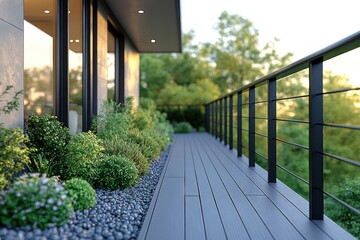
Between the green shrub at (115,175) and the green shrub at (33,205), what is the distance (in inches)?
50.4

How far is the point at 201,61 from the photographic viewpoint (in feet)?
87.3

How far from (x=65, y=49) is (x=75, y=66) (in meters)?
0.55

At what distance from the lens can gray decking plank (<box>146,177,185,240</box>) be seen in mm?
2275

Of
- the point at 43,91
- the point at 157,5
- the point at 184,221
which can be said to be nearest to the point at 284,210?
the point at 184,221

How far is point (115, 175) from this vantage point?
3.44 m

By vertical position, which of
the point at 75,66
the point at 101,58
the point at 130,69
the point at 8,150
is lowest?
the point at 8,150

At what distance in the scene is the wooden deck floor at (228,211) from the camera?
229 centimetres

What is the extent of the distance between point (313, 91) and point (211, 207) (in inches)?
42.2

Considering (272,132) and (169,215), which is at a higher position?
(272,132)

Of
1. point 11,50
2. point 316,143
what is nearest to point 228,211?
point 316,143

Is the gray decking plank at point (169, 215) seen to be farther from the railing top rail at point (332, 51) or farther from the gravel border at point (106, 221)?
the railing top rail at point (332, 51)

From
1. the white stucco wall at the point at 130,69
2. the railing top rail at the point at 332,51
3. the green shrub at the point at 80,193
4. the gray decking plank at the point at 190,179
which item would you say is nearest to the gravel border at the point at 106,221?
the green shrub at the point at 80,193

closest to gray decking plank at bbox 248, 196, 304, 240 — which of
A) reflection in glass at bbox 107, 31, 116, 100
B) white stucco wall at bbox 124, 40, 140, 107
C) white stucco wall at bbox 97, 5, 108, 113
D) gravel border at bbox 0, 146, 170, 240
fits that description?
gravel border at bbox 0, 146, 170, 240

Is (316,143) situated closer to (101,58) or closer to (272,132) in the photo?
(272,132)
